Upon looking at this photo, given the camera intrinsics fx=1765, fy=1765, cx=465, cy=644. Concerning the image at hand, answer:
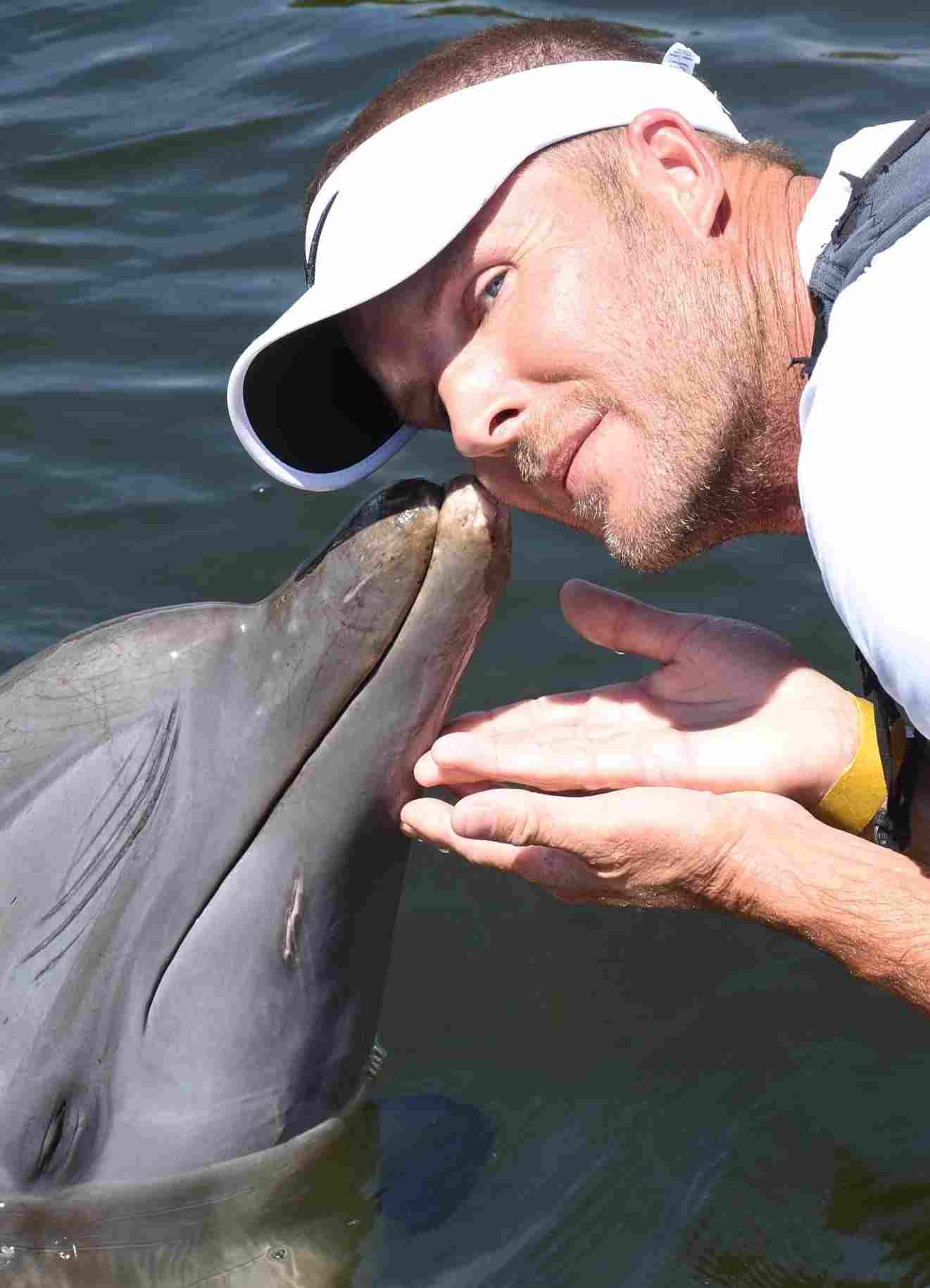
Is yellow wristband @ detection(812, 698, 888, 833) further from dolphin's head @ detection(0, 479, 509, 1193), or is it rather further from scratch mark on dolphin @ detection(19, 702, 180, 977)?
scratch mark on dolphin @ detection(19, 702, 180, 977)

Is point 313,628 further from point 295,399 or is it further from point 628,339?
point 628,339

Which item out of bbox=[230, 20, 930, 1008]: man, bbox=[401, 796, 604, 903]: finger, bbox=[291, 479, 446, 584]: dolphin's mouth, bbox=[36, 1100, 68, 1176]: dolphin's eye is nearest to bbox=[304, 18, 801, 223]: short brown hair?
bbox=[230, 20, 930, 1008]: man

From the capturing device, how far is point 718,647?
5160mm

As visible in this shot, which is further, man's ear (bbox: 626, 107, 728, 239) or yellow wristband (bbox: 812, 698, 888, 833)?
yellow wristband (bbox: 812, 698, 888, 833)

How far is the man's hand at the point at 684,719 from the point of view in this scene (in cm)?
474

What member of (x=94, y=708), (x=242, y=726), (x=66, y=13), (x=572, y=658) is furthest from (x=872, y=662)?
(x=66, y=13)

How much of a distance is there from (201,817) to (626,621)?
153 cm

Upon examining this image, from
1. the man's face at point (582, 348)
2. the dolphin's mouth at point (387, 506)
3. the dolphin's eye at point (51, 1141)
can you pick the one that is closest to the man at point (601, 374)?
the man's face at point (582, 348)

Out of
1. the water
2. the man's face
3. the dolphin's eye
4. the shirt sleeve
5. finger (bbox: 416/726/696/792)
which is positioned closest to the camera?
the shirt sleeve

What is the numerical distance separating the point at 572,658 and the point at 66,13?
8176 mm

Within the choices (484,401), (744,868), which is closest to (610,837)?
(744,868)

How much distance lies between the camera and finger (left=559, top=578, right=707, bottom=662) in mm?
5172

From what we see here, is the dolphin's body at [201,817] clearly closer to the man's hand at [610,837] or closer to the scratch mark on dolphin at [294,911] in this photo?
the scratch mark on dolphin at [294,911]

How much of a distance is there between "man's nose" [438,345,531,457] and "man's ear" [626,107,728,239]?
633mm
